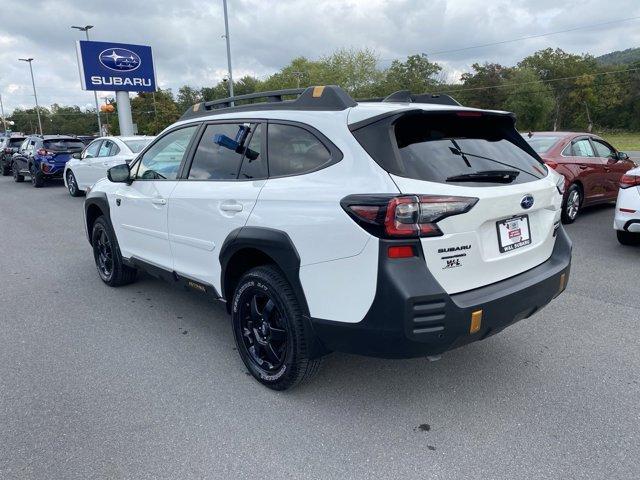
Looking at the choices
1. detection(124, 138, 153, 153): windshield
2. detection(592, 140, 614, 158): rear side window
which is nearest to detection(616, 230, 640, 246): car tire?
detection(592, 140, 614, 158): rear side window

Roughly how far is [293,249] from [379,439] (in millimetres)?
1148

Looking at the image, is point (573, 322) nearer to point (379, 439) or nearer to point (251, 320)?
point (379, 439)

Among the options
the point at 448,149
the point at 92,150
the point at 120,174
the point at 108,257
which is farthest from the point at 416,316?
the point at 92,150

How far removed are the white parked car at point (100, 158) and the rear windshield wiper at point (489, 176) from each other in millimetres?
9633

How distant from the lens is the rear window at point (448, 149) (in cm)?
253

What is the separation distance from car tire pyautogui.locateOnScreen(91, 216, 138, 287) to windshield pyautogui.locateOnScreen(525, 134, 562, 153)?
6.71m

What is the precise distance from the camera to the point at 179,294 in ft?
16.6

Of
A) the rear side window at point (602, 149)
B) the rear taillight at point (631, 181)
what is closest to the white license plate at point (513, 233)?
the rear taillight at point (631, 181)

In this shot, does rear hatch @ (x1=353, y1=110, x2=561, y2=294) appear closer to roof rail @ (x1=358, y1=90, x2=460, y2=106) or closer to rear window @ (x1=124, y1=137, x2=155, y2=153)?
roof rail @ (x1=358, y1=90, x2=460, y2=106)

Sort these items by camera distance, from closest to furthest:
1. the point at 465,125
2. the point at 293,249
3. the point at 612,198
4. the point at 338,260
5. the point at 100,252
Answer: the point at 338,260 → the point at 293,249 → the point at 465,125 → the point at 100,252 → the point at 612,198

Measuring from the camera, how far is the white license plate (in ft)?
8.84

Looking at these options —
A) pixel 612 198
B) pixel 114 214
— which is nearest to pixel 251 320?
pixel 114 214

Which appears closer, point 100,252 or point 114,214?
point 114,214

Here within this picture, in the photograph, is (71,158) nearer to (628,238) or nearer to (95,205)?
(95,205)
